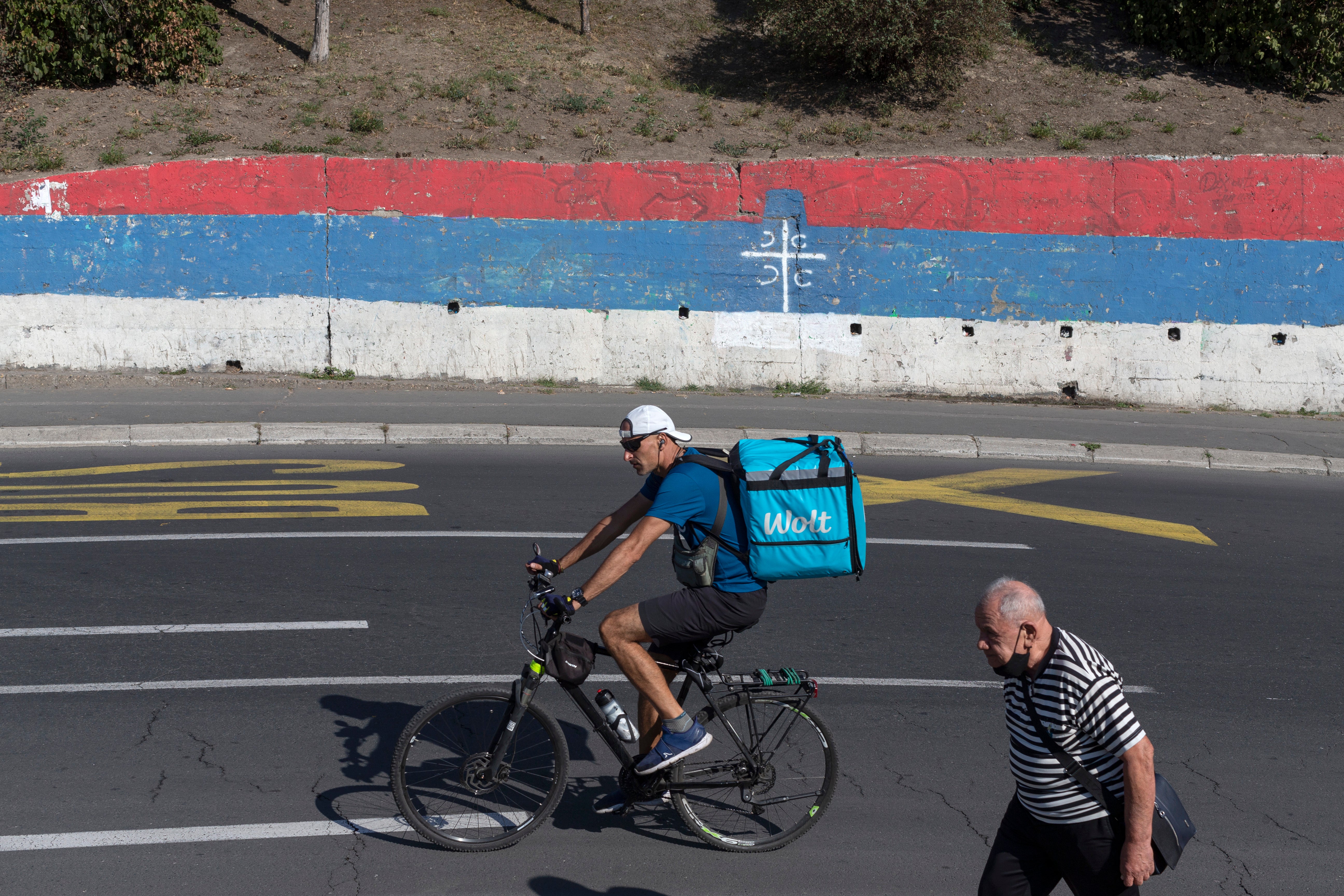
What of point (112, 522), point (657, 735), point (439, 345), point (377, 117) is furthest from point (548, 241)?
point (657, 735)

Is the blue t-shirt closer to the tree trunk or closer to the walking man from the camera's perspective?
the walking man

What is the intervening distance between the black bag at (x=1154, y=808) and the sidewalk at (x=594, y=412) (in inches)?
368

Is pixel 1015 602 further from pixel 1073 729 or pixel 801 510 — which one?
pixel 801 510

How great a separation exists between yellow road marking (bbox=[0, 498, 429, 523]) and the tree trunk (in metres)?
12.1

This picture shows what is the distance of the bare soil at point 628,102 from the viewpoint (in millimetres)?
16234

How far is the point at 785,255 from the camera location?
14641mm

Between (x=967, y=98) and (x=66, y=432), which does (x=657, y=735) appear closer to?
(x=66, y=432)

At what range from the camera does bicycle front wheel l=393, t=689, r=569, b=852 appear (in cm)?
445

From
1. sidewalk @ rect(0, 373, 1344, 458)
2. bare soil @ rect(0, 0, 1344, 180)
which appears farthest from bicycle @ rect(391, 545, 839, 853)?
bare soil @ rect(0, 0, 1344, 180)

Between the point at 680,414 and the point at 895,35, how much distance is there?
8.22 meters

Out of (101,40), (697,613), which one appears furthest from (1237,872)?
(101,40)

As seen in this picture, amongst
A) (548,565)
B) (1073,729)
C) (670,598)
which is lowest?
(1073,729)

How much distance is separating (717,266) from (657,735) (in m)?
10.6

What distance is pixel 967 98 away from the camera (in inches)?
713
